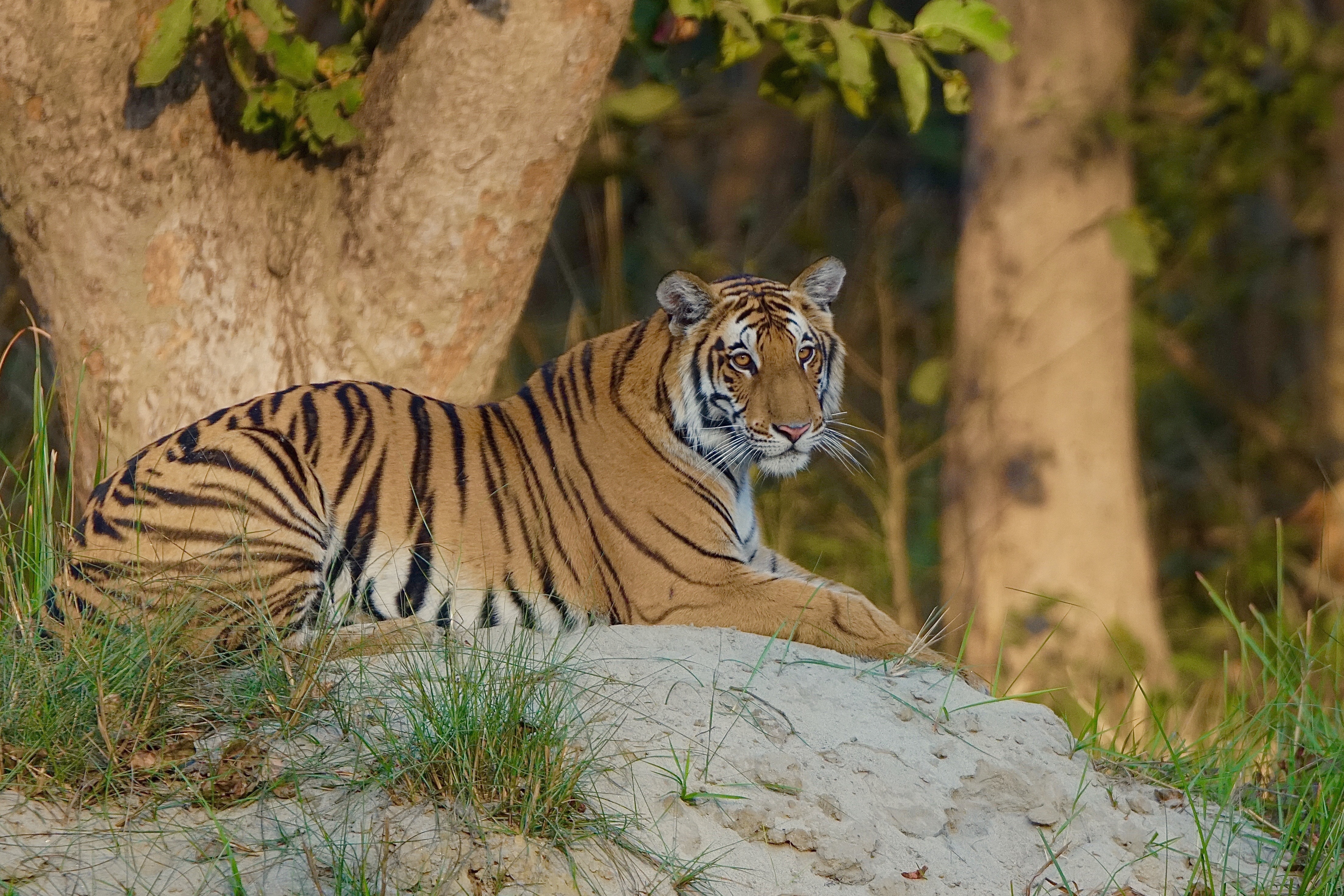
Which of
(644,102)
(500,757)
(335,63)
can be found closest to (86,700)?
(500,757)

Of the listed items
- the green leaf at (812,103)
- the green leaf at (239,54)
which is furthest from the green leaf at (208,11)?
the green leaf at (812,103)

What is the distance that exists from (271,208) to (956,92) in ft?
7.31

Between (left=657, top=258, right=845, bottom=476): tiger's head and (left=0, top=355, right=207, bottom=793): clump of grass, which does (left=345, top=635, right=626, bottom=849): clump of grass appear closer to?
(left=0, top=355, right=207, bottom=793): clump of grass

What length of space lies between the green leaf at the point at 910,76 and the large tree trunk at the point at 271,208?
83 cm

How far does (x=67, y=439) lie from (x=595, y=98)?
1.95 meters

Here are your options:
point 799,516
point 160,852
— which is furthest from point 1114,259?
point 160,852

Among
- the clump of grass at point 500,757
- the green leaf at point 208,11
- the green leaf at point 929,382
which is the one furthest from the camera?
the green leaf at point 929,382

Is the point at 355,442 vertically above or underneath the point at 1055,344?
above

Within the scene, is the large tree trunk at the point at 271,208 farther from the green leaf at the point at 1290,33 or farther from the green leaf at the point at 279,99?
the green leaf at the point at 1290,33

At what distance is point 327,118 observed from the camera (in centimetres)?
438

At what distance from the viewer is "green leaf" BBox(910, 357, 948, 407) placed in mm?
6984

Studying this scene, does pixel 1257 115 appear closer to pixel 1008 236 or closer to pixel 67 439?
pixel 1008 236

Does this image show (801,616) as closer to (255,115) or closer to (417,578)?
(417,578)

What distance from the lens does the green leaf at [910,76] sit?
14.2 ft
